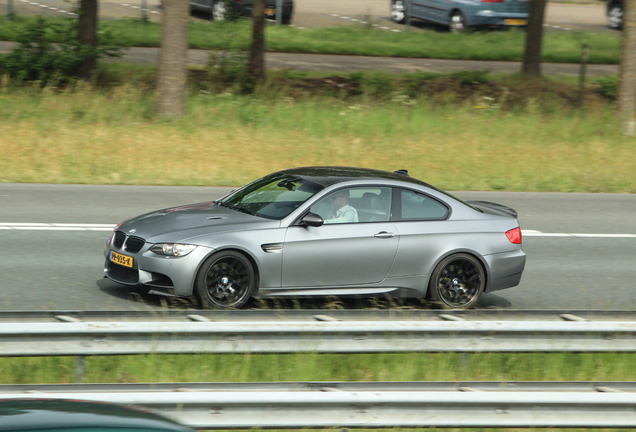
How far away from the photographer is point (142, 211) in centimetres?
1339

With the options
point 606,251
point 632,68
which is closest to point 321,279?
point 606,251

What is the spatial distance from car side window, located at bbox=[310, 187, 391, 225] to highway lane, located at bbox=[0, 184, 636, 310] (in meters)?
1.68

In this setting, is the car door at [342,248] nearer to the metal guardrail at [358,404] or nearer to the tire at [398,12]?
the metal guardrail at [358,404]

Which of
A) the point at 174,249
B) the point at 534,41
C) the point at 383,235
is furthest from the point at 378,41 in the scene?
the point at 174,249

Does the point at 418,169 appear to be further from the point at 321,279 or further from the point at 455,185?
the point at 321,279

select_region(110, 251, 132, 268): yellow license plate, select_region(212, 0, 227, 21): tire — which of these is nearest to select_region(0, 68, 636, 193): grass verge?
select_region(212, 0, 227, 21): tire

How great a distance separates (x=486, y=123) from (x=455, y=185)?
4.97 meters

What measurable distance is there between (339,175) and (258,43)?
14632 millimetres

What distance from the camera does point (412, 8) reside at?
33781 millimetres

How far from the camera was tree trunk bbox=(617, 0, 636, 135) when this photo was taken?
21250mm

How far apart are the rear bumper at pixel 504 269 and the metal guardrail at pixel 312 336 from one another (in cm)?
251

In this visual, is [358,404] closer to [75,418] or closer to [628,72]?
[75,418]

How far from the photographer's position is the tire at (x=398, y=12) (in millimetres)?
34625

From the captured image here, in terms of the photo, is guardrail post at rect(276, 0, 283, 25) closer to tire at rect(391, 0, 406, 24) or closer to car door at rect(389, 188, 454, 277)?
tire at rect(391, 0, 406, 24)
